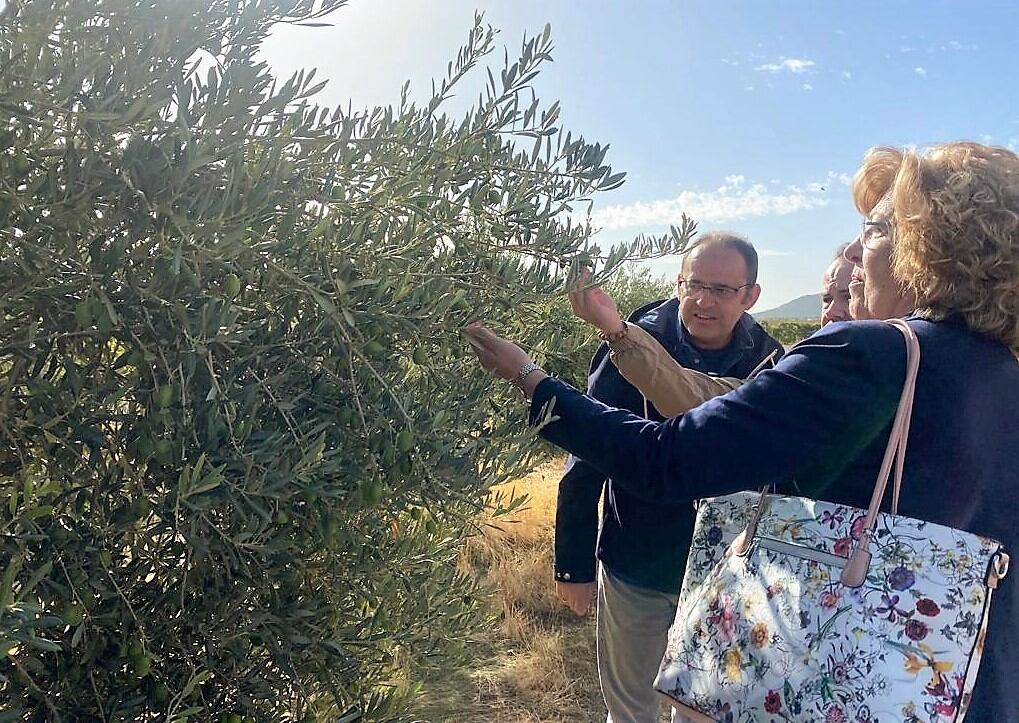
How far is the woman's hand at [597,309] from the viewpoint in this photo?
2.02 metres

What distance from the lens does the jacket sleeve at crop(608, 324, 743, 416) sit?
2332 mm

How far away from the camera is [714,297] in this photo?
295 cm

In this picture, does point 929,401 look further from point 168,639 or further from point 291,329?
point 168,639

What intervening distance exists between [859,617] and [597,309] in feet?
3.27

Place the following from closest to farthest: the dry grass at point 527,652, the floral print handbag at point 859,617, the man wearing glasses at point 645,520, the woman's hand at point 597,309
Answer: the floral print handbag at point 859,617
the woman's hand at point 597,309
the man wearing glasses at point 645,520
the dry grass at point 527,652

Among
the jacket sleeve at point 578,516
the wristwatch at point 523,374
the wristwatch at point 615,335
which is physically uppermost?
the wristwatch at point 615,335

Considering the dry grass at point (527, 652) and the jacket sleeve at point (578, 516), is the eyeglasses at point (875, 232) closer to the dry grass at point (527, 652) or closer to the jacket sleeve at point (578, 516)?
the jacket sleeve at point (578, 516)

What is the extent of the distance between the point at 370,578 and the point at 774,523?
88 centimetres

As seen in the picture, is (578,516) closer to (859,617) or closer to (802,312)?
(859,617)

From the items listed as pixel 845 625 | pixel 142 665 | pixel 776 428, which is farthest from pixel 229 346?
pixel 845 625

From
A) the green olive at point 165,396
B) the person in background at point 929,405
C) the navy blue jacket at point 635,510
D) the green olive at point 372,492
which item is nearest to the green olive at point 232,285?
the green olive at point 165,396

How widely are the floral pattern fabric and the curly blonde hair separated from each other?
421 millimetres

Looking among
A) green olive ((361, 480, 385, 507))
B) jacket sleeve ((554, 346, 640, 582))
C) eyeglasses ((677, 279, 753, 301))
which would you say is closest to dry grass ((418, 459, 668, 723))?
jacket sleeve ((554, 346, 640, 582))

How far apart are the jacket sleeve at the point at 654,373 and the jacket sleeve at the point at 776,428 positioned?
0.66 metres
